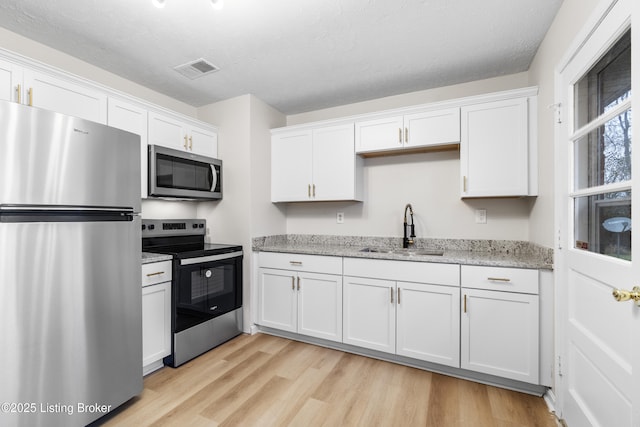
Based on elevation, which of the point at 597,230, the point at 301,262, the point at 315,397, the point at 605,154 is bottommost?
the point at 315,397

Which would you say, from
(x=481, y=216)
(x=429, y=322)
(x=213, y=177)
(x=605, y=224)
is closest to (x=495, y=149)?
(x=481, y=216)

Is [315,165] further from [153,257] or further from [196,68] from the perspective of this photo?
[153,257]

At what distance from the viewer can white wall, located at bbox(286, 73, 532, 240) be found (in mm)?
2506

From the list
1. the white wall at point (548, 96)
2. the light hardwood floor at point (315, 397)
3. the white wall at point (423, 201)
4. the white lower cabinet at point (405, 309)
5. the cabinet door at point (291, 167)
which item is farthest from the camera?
the cabinet door at point (291, 167)

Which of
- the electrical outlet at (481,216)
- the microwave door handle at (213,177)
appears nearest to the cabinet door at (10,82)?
the microwave door handle at (213,177)

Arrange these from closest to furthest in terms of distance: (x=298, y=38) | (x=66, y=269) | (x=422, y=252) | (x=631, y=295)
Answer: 1. (x=631, y=295)
2. (x=66, y=269)
3. (x=298, y=38)
4. (x=422, y=252)

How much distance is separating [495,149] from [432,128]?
52cm

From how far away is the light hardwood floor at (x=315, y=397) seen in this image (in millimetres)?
1661

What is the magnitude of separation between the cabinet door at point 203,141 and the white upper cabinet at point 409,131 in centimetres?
153

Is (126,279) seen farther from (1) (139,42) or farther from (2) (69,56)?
(2) (69,56)

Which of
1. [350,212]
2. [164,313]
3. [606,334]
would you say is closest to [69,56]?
[164,313]

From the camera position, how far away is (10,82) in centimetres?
166

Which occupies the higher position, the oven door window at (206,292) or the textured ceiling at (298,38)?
the textured ceiling at (298,38)

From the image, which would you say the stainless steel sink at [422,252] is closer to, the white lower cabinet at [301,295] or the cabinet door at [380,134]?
the white lower cabinet at [301,295]
